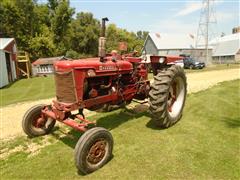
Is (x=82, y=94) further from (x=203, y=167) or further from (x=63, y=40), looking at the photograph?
(x=63, y=40)

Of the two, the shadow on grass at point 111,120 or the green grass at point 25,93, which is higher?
the shadow on grass at point 111,120

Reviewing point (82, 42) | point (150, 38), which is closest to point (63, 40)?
point (82, 42)

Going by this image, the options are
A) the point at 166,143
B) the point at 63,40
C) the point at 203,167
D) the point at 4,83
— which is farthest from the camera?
the point at 63,40

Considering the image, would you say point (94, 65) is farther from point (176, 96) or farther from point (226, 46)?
point (226, 46)

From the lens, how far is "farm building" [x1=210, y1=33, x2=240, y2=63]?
47969 mm

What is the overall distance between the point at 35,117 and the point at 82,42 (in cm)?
4003

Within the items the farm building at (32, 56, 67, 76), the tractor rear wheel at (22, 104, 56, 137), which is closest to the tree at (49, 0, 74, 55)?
the farm building at (32, 56, 67, 76)

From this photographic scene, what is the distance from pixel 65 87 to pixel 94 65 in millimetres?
700

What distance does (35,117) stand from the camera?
5.86 m

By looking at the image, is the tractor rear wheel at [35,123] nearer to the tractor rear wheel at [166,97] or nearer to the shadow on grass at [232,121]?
the tractor rear wheel at [166,97]

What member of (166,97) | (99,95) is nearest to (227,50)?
(166,97)

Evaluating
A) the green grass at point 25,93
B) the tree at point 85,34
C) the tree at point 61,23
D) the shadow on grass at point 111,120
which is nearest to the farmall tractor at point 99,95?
the shadow on grass at point 111,120

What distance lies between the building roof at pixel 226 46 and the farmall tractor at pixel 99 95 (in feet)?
152

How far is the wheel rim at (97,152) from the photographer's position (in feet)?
14.0
